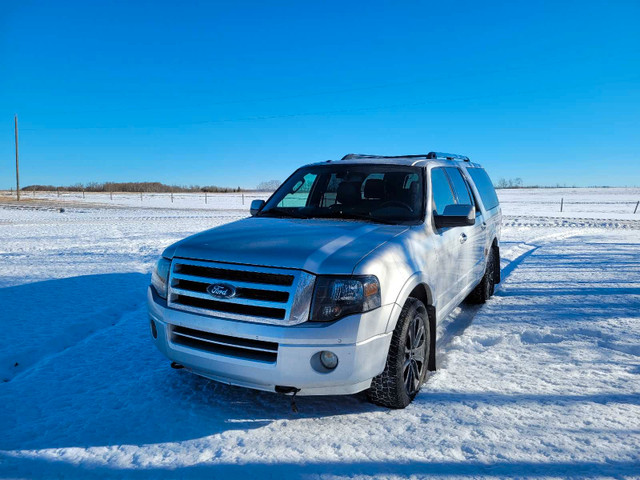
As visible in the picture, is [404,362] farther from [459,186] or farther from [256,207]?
[459,186]

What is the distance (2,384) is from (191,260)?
1.92 m

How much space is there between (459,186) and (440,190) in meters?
0.89

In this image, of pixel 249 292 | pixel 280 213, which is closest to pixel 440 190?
pixel 280 213

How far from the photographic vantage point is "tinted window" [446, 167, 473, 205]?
509 cm

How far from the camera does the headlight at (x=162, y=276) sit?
3.30 m

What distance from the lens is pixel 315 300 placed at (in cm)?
276

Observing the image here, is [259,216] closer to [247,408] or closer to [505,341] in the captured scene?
[247,408]

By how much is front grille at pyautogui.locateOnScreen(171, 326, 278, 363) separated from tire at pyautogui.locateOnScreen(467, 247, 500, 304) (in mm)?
3981

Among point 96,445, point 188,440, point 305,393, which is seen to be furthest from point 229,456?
point 96,445

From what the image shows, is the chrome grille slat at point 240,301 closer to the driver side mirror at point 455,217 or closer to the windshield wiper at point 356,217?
the windshield wiper at point 356,217

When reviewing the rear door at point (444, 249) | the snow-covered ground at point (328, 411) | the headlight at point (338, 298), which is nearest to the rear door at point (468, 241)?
the rear door at point (444, 249)

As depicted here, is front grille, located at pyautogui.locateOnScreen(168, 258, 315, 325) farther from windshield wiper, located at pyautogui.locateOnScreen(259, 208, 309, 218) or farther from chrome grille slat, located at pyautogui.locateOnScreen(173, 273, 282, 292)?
windshield wiper, located at pyautogui.locateOnScreen(259, 208, 309, 218)

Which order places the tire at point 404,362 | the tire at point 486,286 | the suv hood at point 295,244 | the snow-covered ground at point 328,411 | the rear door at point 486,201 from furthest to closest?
the tire at point 486,286 < the rear door at point 486,201 < the tire at point 404,362 < the suv hood at point 295,244 < the snow-covered ground at point 328,411

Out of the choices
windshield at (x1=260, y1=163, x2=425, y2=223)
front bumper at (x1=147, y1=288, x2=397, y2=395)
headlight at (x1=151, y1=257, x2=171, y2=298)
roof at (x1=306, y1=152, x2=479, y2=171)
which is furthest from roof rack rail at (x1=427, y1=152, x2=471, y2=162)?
headlight at (x1=151, y1=257, x2=171, y2=298)
